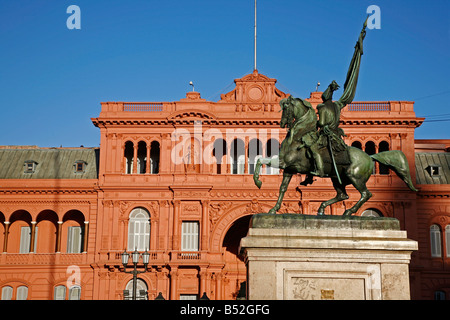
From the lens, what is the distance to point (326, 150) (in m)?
14.5

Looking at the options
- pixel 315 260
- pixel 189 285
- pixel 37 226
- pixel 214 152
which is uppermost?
pixel 214 152

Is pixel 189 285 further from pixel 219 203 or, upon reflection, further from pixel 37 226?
pixel 37 226

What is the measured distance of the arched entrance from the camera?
5094 cm

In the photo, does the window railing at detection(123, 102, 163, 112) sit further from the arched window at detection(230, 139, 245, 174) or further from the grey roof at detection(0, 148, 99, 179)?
the arched window at detection(230, 139, 245, 174)

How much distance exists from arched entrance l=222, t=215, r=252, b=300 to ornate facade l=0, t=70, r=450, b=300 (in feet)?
0.29

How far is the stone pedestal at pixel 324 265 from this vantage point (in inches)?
507

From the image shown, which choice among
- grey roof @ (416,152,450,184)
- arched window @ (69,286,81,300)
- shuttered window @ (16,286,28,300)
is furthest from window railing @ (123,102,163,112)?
grey roof @ (416,152,450,184)

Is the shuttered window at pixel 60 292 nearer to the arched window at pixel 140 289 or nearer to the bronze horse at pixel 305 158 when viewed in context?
the arched window at pixel 140 289

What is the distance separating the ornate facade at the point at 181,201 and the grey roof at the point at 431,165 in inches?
55.2

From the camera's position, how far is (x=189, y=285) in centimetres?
4794

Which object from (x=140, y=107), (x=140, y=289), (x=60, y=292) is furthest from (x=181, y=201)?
(x=60, y=292)
